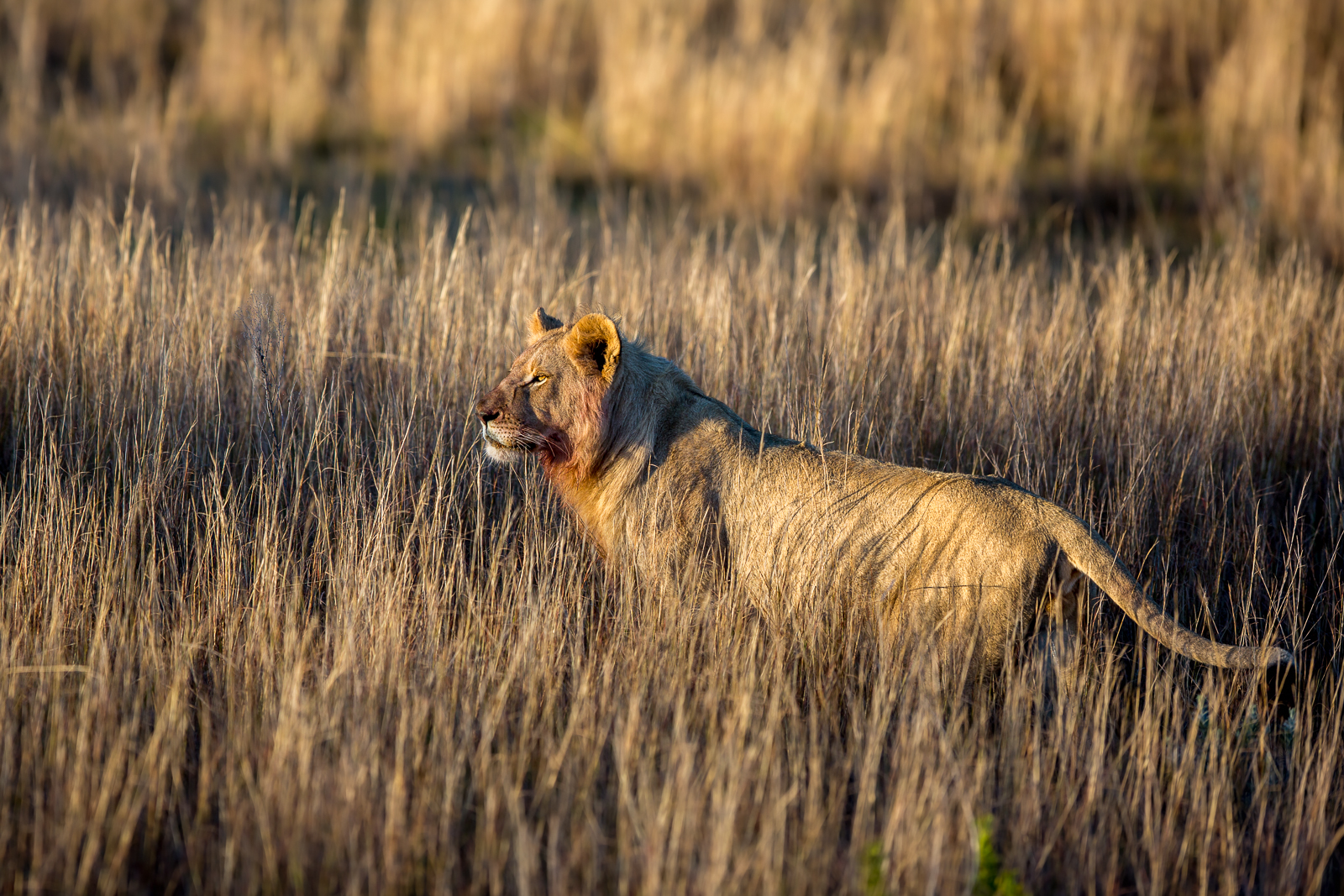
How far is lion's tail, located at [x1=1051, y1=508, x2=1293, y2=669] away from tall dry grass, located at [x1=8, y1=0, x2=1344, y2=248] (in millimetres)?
7943

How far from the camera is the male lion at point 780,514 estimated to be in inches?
137

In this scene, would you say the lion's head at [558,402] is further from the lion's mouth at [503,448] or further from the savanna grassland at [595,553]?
the savanna grassland at [595,553]

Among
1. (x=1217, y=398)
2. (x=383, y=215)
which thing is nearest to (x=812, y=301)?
(x=1217, y=398)

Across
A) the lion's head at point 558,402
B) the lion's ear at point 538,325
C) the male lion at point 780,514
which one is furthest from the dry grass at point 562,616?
the lion's ear at point 538,325

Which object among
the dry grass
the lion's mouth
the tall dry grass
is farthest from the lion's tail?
the tall dry grass

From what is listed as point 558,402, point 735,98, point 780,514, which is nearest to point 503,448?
point 558,402

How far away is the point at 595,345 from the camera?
425 cm

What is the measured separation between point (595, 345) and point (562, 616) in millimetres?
1070

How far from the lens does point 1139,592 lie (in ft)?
11.0

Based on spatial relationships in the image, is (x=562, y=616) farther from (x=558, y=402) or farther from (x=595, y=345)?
(x=595, y=345)

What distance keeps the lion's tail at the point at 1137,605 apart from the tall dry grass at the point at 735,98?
7.94m

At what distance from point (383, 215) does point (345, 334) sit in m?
5.40

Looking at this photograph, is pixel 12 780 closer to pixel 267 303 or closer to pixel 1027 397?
pixel 267 303

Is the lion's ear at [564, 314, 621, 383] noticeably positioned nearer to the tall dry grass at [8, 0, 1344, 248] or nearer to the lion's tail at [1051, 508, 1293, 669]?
the lion's tail at [1051, 508, 1293, 669]
